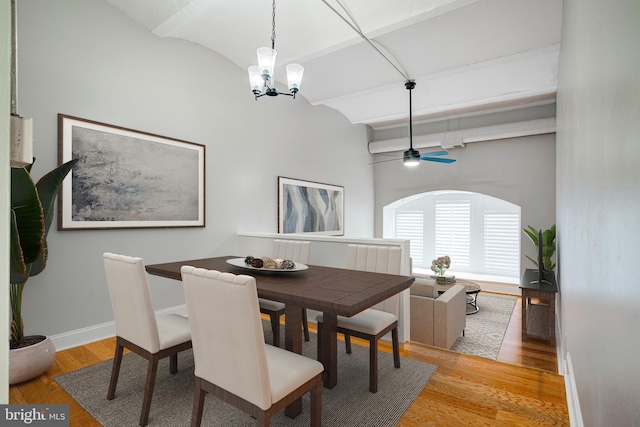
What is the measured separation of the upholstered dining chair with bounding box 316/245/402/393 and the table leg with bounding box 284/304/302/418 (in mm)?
400

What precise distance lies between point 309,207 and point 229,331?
418 cm

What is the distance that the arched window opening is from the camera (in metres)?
6.75

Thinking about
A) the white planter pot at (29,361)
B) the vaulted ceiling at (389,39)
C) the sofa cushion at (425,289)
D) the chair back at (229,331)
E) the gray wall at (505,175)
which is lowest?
the white planter pot at (29,361)

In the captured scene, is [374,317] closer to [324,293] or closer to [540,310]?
[324,293]

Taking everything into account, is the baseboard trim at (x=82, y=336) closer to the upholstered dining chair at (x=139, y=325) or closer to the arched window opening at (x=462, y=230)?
the upholstered dining chair at (x=139, y=325)

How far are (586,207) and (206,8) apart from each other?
3.30 metres

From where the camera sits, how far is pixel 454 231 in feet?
24.4

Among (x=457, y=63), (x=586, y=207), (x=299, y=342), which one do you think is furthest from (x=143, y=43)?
(x=586, y=207)

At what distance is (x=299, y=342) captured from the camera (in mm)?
1868

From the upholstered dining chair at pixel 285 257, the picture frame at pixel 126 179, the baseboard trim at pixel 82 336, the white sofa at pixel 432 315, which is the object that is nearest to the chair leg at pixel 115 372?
the upholstered dining chair at pixel 285 257

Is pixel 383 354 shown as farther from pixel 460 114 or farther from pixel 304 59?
pixel 460 114

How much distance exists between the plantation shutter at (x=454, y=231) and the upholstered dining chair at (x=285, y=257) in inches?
205

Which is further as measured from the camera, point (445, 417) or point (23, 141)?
point (445, 417)

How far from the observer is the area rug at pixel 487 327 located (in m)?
3.67
